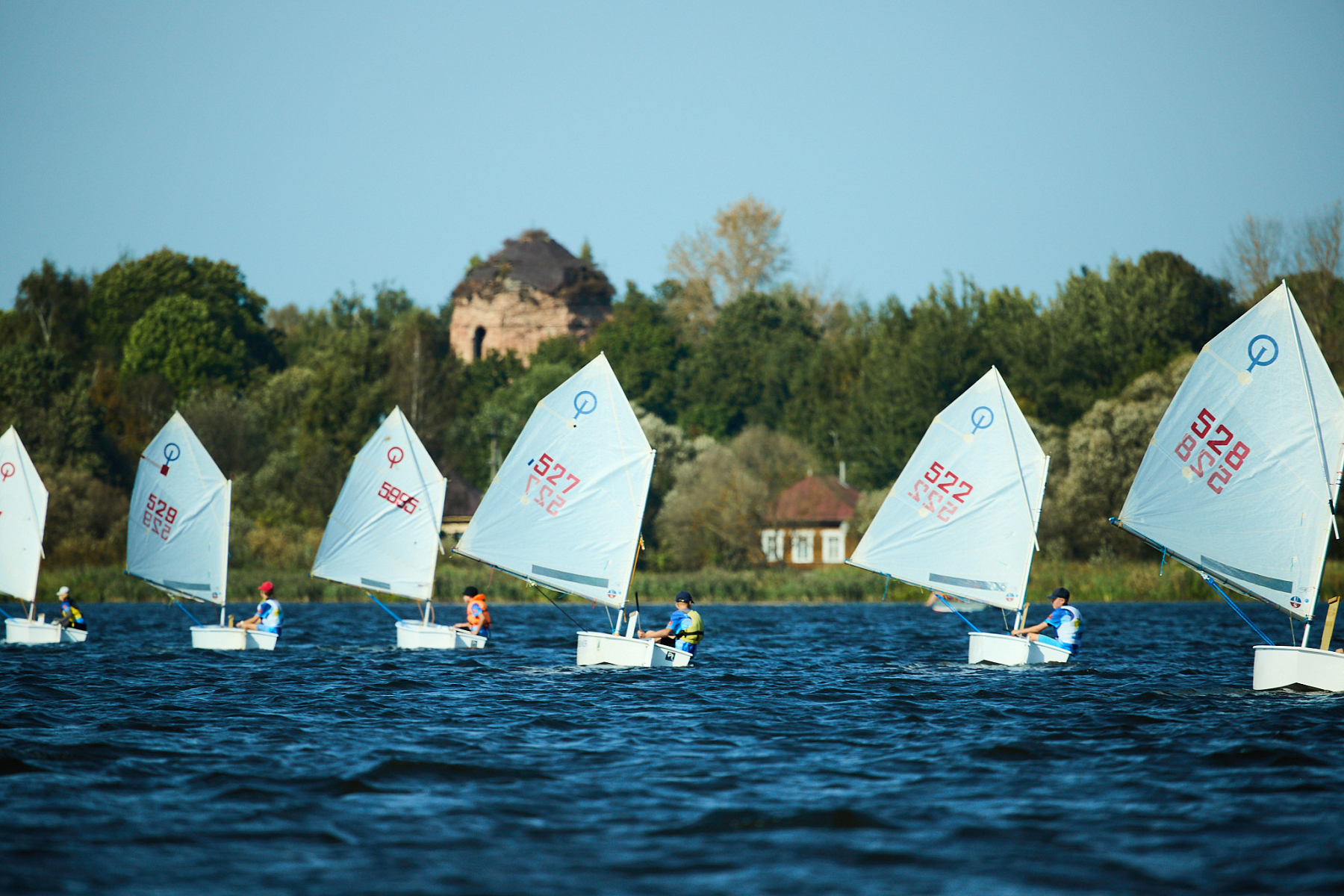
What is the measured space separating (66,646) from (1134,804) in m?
24.9

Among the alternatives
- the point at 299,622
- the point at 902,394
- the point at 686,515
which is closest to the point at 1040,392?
the point at 902,394

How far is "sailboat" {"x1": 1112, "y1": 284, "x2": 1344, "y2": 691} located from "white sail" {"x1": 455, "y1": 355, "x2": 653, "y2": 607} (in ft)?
28.2

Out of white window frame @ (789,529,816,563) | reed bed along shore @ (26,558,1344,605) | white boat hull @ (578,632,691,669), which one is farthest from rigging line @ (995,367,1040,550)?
white window frame @ (789,529,816,563)

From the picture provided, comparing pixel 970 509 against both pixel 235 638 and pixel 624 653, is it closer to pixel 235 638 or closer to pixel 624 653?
pixel 624 653

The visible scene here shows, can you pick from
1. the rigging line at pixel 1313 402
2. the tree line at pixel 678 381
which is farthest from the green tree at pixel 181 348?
the rigging line at pixel 1313 402

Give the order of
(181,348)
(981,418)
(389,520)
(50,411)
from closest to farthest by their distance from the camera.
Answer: (981,418), (389,520), (50,411), (181,348)

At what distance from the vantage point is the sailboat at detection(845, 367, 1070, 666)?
2514 centimetres

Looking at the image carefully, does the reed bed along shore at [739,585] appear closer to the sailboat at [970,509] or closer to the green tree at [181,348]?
the sailboat at [970,509]

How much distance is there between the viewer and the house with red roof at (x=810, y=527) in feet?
218

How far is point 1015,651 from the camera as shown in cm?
2317

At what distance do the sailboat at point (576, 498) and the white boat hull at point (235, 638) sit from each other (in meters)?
6.30

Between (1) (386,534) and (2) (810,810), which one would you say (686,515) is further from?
(2) (810,810)

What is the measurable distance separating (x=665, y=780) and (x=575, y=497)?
10.8m

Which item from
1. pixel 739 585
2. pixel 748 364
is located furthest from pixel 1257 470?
pixel 748 364
